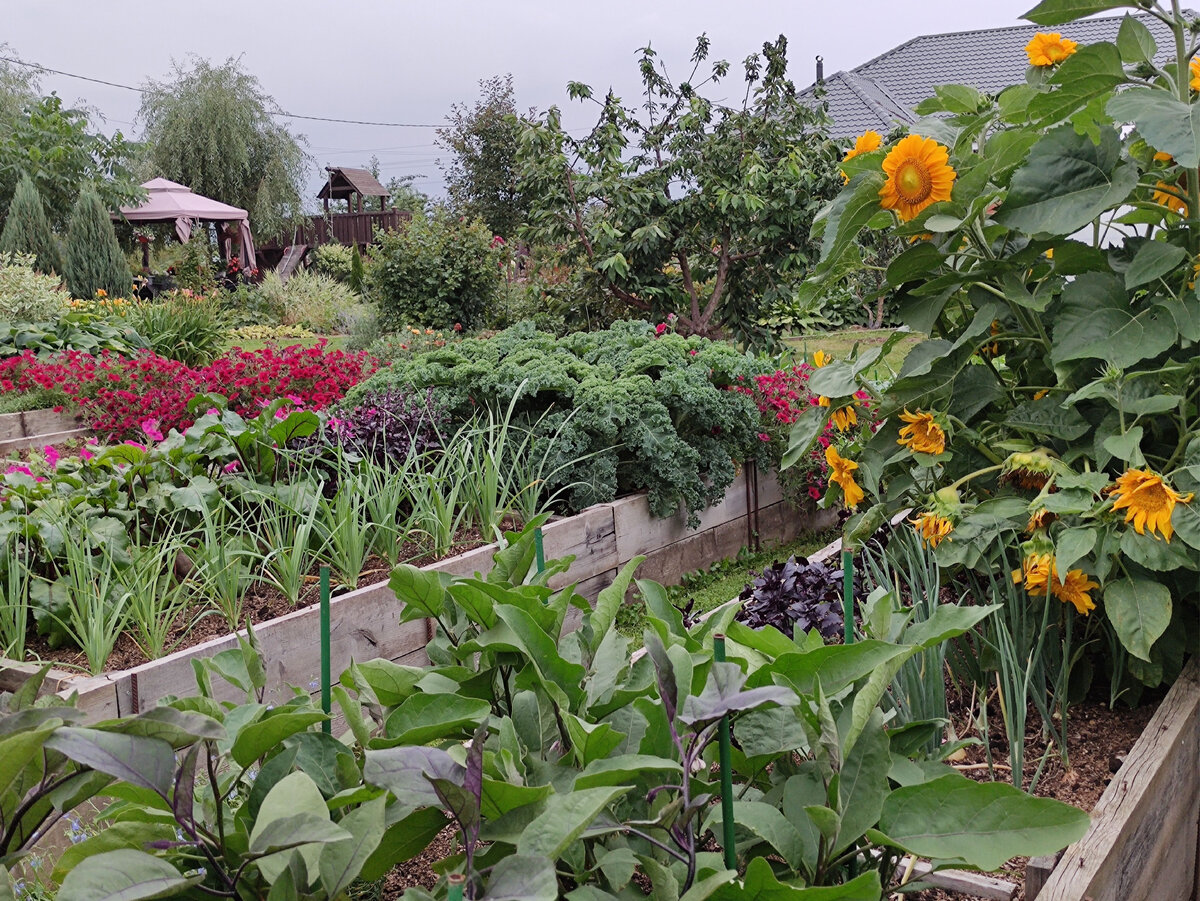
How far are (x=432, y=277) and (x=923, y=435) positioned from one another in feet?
27.9

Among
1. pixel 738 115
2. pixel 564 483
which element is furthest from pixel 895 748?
pixel 738 115

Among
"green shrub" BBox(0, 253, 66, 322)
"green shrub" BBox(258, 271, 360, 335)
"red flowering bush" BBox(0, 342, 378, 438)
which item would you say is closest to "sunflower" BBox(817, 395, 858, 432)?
"red flowering bush" BBox(0, 342, 378, 438)

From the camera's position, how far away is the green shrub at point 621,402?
3.84 m

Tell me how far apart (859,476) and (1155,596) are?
30.6 inches

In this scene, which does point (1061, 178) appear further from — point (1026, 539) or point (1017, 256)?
point (1026, 539)

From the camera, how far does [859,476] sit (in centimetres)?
236

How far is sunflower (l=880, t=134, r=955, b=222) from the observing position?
1.78 m

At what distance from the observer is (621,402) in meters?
3.83

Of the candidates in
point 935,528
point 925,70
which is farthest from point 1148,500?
point 925,70

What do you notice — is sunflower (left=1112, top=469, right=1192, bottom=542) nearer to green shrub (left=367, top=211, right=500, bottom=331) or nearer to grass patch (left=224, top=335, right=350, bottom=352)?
green shrub (left=367, top=211, right=500, bottom=331)

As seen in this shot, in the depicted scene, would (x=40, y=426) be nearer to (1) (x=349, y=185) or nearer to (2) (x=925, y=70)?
(2) (x=925, y=70)

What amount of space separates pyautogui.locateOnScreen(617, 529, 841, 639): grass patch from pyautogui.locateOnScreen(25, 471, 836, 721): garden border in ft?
0.18

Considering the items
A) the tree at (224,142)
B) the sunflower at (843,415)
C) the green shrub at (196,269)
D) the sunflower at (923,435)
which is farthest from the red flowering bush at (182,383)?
the tree at (224,142)

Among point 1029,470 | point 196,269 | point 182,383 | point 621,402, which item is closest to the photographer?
point 1029,470
